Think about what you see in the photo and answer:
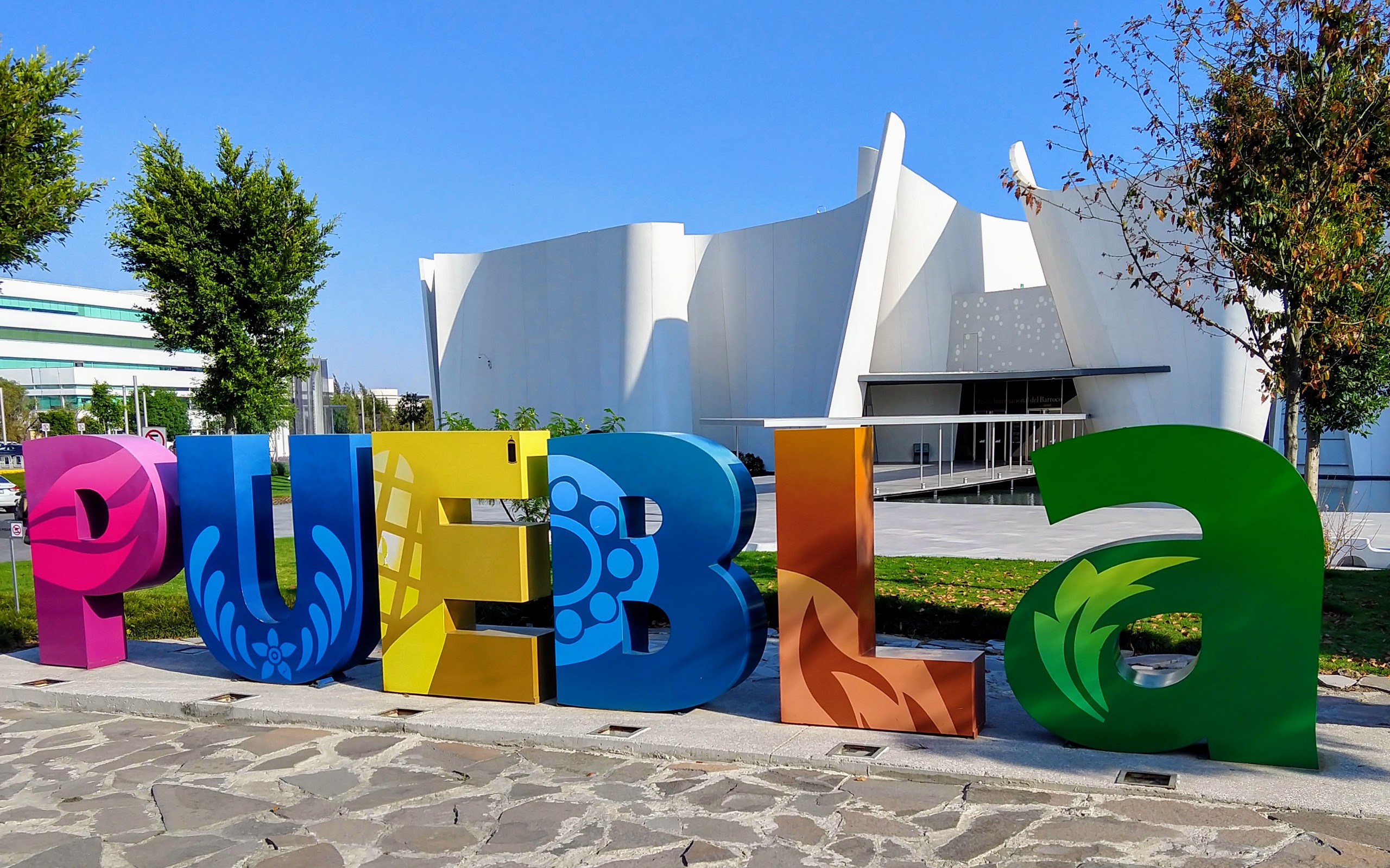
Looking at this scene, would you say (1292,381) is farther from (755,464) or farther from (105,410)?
(105,410)

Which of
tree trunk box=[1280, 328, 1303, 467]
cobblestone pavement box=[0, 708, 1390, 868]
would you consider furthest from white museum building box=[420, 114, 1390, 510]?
cobblestone pavement box=[0, 708, 1390, 868]

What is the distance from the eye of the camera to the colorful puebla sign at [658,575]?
587 centimetres

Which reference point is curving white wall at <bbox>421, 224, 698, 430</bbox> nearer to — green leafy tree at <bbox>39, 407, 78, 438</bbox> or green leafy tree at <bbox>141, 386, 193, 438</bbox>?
green leafy tree at <bbox>39, 407, 78, 438</bbox>

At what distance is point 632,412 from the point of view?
39.0m

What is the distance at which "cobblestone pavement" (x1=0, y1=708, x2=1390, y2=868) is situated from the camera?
484 centimetres

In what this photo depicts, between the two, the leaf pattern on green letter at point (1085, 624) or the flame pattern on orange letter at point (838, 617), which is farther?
the flame pattern on orange letter at point (838, 617)

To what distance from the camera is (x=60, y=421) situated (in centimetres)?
5878

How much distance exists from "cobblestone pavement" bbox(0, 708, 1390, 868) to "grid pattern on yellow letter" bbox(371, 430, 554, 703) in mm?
998

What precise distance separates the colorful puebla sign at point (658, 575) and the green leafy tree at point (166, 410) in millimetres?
66324

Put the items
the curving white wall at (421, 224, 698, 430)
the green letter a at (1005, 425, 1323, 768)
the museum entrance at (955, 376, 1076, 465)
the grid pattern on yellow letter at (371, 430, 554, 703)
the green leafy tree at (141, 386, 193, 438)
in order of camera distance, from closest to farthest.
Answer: the green letter a at (1005, 425, 1323, 768), the grid pattern on yellow letter at (371, 430, 554, 703), the museum entrance at (955, 376, 1076, 465), the curving white wall at (421, 224, 698, 430), the green leafy tree at (141, 386, 193, 438)

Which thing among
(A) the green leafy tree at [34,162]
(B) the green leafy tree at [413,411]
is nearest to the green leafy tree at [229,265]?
(A) the green leafy tree at [34,162]

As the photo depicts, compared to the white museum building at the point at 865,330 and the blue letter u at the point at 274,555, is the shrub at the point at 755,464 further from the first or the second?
the blue letter u at the point at 274,555

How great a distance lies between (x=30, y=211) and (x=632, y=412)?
27.2 metres

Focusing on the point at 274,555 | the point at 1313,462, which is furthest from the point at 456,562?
the point at 1313,462
